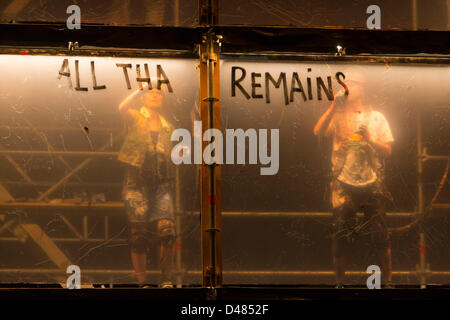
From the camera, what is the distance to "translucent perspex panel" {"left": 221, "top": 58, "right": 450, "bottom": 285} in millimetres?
7254

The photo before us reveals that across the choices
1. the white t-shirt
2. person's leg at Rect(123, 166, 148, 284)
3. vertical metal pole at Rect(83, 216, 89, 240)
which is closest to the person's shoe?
person's leg at Rect(123, 166, 148, 284)

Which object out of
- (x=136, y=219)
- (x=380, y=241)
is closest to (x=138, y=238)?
(x=136, y=219)

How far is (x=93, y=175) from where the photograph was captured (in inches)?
284

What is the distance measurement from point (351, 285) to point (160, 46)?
290 cm

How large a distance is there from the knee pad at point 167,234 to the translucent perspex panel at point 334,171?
49cm

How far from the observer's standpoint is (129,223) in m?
7.18

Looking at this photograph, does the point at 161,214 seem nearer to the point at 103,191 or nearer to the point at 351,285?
the point at 103,191

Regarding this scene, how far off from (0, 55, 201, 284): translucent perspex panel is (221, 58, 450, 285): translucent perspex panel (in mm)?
493

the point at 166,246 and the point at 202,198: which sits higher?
the point at 202,198

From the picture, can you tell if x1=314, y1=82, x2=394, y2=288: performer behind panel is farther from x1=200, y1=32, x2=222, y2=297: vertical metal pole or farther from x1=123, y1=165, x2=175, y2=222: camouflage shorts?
x1=123, y1=165, x2=175, y2=222: camouflage shorts

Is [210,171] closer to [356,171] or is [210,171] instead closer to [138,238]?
[138,238]

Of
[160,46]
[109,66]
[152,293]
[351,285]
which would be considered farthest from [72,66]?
[351,285]

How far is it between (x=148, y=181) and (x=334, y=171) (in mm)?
1778

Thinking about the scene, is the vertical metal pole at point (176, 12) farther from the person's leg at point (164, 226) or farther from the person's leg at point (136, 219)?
the person's leg at point (164, 226)
